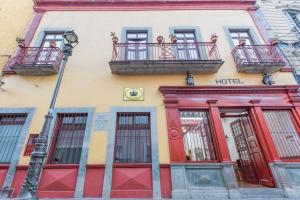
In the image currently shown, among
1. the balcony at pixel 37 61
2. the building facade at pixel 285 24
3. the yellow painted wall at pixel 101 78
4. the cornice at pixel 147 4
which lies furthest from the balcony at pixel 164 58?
the building facade at pixel 285 24

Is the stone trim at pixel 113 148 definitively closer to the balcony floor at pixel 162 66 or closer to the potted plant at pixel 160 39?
the balcony floor at pixel 162 66

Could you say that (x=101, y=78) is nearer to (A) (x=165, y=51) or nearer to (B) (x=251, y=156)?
(A) (x=165, y=51)

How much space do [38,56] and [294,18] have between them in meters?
13.6

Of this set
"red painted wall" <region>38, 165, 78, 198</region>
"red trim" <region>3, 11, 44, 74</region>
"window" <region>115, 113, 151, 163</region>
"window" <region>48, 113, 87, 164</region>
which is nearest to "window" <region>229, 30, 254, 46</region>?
"window" <region>115, 113, 151, 163</region>

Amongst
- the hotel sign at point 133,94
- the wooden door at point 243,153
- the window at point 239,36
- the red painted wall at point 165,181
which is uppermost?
the window at point 239,36

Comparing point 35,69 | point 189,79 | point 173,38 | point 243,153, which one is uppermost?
point 173,38

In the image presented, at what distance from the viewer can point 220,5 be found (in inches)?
384

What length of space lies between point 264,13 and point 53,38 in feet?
36.3

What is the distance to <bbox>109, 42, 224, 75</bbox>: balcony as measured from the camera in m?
7.12

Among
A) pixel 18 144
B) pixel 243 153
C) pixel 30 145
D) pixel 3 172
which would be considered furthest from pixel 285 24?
pixel 3 172

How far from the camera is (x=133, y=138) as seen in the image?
6.44m

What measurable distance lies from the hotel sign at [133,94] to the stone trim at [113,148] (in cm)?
42

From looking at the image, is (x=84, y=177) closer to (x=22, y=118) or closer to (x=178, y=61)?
(x=22, y=118)

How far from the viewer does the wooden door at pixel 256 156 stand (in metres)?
6.14
